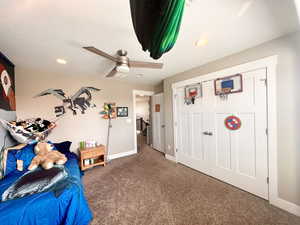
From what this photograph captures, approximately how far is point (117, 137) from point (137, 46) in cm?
268

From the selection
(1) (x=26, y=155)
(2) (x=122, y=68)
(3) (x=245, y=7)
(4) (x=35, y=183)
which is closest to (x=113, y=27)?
(2) (x=122, y=68)

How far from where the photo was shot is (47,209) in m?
1.10

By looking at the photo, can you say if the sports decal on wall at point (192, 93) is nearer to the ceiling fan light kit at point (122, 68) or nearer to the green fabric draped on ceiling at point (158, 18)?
the ceiling fan light kit at point (122, 68)

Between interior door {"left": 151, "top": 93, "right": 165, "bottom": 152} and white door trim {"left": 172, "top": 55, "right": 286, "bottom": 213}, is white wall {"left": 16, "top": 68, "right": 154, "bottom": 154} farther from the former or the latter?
white door trim {"left": 172, "top": 55, "right": 286, "bottom": 213}

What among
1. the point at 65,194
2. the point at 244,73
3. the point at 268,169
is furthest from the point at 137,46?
the point at 268,169

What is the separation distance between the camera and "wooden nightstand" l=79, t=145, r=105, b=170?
8.75ft

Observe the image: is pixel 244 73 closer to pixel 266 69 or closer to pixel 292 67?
pixel 266 69

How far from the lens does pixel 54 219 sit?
1.14 meters

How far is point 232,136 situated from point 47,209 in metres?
2.69

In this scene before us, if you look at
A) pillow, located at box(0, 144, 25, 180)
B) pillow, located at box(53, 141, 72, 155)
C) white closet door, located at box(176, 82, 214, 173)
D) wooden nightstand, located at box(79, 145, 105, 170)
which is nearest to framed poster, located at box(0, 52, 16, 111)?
pillow, located at box(0, 144, 25, 180)

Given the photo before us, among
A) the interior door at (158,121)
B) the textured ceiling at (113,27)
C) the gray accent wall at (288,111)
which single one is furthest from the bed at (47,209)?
the interior door at (158,121)

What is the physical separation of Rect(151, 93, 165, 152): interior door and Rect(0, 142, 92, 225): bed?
2.77 metres

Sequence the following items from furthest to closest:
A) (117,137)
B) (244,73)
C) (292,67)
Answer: (117,137) < (244,73) < (292,67)

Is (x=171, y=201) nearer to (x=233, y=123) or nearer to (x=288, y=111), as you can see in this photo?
(x=233, y=123)
